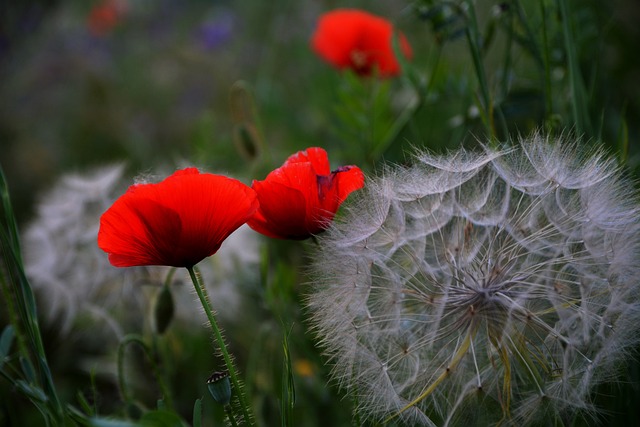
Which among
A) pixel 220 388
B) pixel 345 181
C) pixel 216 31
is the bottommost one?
pixel 216 31

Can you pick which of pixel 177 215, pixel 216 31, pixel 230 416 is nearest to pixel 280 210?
pixel 177 215

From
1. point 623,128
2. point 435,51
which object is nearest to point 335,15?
point 435,51

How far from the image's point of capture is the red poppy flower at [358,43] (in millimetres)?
1880

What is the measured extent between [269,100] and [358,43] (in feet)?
2.19

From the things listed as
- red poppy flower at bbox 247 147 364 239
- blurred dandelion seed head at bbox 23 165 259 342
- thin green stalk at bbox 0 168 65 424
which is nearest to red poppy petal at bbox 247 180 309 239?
red poppy flower at bbox 247 147 364 239

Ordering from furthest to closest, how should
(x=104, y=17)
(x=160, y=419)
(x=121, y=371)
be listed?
(x=104, y=17) < (x=121, y=371) < (x=160, y=419)

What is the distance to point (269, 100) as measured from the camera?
2498 millimetres

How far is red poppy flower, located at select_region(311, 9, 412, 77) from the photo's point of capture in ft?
6.17

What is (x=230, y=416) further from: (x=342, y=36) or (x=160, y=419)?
(x=342, y=36)

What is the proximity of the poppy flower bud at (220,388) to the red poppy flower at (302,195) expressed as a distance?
0.24m

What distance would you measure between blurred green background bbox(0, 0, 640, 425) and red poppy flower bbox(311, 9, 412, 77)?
2.5 inches

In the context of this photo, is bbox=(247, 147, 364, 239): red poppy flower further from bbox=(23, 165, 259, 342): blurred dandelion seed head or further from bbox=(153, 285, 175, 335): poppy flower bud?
bbox=(23, 165, 259, 342): blurred dandelion seed head

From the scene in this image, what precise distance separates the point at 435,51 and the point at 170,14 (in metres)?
4.27

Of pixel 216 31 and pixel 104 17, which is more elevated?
pixel 104 17
